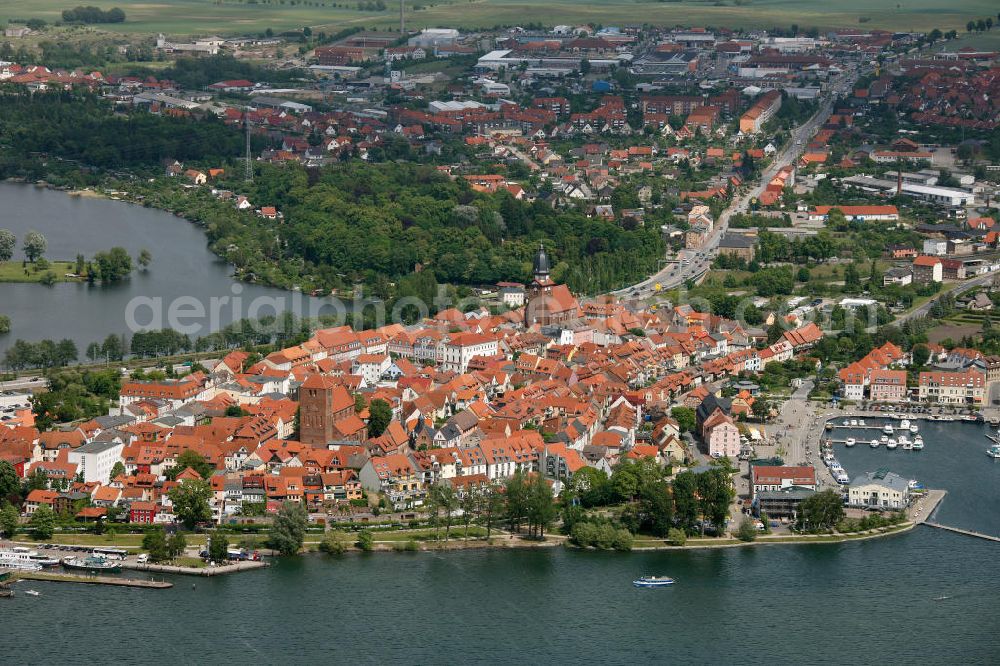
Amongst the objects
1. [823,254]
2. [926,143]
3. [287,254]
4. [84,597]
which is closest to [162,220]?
[287,254]

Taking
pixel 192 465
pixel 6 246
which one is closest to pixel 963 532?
pixel 192 465

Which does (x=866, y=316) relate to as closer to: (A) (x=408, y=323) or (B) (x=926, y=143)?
(A) (x=408, y=323)

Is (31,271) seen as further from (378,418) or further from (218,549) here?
(218,549)

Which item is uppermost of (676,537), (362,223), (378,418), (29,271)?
(362,223)

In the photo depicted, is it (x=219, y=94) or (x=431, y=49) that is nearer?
(x=219, y=94)

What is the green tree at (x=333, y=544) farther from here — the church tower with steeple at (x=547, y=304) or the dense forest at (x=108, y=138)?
the dense forest at (x=108, y=138)

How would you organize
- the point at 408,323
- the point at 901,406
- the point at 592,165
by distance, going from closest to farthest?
the point at 901,406 → the point at 408,323 → the point at 592,165

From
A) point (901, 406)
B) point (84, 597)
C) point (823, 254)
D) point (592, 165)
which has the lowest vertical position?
point (84, 597)
